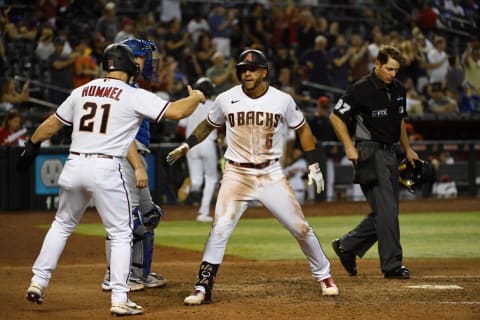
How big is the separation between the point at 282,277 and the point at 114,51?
10.9ft

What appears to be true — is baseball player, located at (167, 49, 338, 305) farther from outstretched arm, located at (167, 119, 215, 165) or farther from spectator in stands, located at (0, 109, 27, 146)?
spectator in stands, located at (0, 109, 27, 146)

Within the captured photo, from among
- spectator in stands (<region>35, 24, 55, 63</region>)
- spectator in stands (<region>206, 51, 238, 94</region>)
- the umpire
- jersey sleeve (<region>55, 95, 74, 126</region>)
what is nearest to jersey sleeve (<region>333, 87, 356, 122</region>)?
the umpire

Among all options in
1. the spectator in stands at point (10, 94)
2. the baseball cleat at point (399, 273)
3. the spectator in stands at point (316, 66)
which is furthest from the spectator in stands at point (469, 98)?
the baseball cleat at point (399, 273)

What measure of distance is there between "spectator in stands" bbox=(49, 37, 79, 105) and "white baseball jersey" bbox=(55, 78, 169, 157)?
12.0 metres

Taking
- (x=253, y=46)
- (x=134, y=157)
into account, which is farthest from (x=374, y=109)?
(x=253, y=46)

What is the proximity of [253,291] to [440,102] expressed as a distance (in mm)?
15864

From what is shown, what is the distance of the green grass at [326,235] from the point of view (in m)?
12.6

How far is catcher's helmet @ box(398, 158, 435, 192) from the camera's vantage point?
10.5 meters

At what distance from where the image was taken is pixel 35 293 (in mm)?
7559

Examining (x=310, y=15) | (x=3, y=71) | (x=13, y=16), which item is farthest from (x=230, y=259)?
(x=310, y=15)

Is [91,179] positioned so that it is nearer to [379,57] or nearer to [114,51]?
[114,51]

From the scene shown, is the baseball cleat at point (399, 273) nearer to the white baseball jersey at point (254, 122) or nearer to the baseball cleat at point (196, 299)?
the white baseball jersey at point (254, 122)

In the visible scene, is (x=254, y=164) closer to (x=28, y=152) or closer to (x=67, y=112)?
(x=67, y=112)

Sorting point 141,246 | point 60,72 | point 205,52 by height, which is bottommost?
point 141,246
